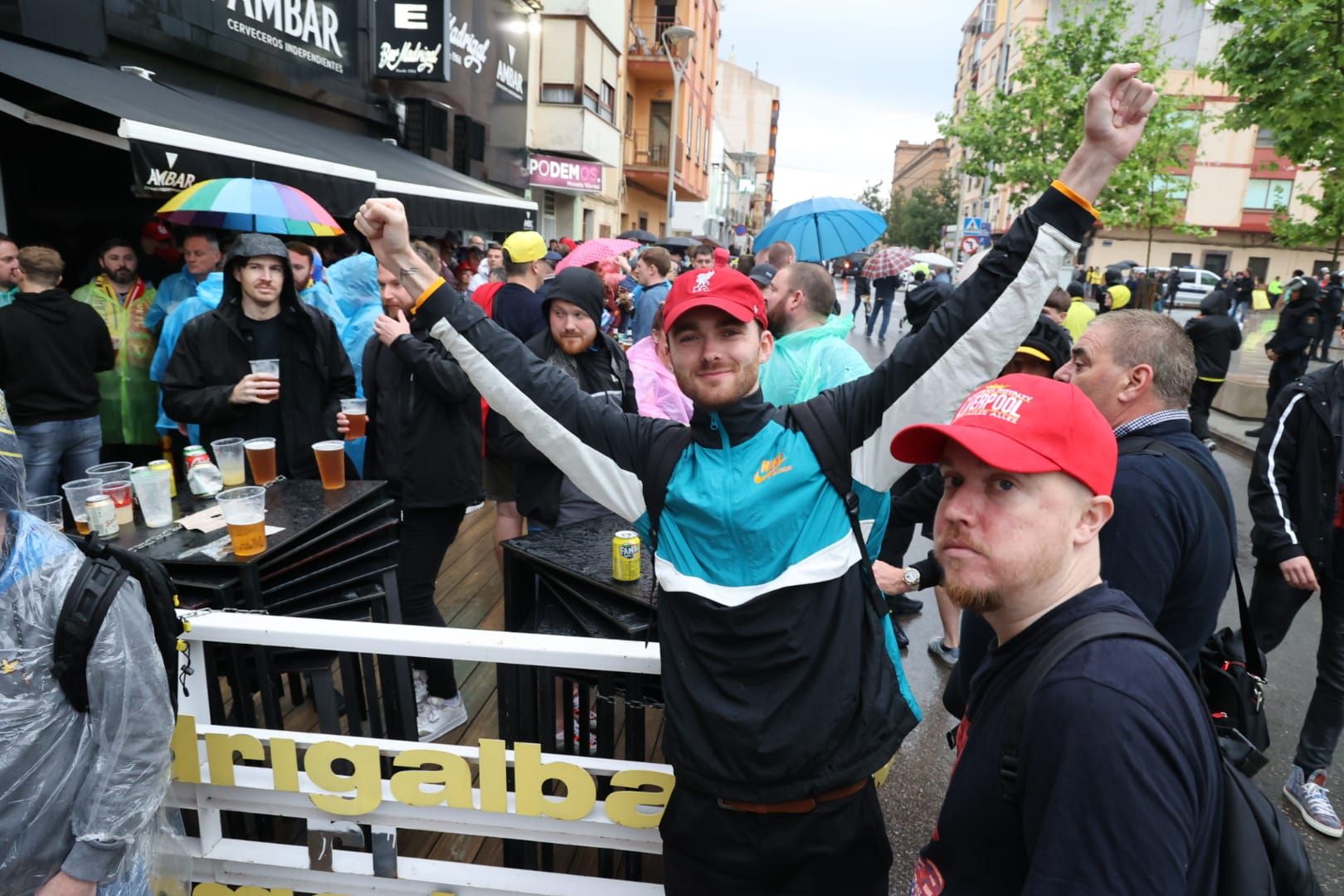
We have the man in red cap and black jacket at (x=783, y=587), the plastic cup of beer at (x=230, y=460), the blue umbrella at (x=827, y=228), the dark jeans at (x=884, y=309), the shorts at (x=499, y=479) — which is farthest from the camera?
the dark jeans at (x=884, y=309)

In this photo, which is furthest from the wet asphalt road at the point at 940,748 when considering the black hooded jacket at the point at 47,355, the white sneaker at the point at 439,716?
the black hooded jacket at the point at 47,355

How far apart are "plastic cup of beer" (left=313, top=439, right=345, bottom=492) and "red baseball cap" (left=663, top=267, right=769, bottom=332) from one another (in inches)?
73.9

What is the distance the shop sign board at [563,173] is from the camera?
18984mm

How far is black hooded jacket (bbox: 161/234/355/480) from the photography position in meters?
3.59

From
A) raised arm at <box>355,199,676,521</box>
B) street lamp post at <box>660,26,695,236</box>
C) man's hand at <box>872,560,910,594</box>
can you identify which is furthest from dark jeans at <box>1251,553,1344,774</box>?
street lamp post at <box>660,26,695,236</box>

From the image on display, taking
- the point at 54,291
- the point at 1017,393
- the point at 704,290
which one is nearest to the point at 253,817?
the point at 704,290

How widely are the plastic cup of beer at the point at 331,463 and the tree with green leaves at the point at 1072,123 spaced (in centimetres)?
2024

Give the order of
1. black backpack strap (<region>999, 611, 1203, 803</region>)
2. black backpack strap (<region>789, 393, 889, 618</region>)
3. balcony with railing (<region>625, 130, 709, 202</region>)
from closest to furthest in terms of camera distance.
Result: black backpack strap (<region>999, 611, 1203, 803</region>)
black backpack strap (<region>789, 393, 889, 618</region>)
balcony with railing (<region>625, 130, 709, 202</region>)

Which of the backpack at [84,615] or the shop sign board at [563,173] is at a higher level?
the shop sign board at [563,173]

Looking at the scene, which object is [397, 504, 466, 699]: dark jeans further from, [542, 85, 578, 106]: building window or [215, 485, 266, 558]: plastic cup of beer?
[542, 85, 578, 106]: building window

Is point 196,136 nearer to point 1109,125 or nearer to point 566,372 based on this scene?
point 566,372

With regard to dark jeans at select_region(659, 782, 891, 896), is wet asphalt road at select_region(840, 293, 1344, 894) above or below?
below

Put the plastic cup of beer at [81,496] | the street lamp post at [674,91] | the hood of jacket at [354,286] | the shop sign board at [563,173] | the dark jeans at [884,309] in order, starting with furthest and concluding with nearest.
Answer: the street lamp post at [674,91] < the shop sign board at [563,173] < the dark jeans at [884,309] < the hood of jacket at [354,286] < the plastic cup of beer at [81,496]

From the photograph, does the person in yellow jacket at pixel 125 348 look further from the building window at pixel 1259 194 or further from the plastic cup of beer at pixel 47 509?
the building window at pixel 1259 194
